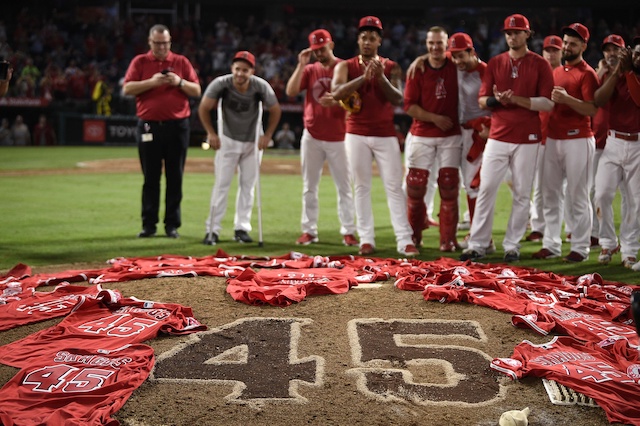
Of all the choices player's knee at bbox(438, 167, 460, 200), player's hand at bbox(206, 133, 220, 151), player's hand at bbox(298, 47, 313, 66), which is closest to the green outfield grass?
player's knee at bbox(438, 167, 460, 200)

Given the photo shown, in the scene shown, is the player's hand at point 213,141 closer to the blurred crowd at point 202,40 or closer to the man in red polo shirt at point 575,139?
the man in red polo shirt at point 575,139

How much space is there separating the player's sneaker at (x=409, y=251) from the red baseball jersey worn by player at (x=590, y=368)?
144 inches

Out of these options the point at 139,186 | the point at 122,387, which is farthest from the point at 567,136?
the point at 139,186

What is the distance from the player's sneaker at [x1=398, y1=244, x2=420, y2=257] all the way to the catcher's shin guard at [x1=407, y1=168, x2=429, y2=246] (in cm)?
56

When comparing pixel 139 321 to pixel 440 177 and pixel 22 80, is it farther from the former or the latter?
pixel 22 80

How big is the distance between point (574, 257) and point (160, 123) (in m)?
5.44

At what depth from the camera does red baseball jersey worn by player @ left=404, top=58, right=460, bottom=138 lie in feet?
29.8

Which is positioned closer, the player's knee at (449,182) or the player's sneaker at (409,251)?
the player's sneaker at (409,251)

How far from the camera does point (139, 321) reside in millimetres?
5641

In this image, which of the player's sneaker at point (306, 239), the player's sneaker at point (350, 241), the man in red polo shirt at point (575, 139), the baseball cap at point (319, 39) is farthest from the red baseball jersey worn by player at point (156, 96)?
the man in red polo shirt at point (575, 139)

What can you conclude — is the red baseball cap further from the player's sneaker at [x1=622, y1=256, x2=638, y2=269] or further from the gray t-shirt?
the player's sneaker at [x1=622, y1=256, x2=638, y2=269]

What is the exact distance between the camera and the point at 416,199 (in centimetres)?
933

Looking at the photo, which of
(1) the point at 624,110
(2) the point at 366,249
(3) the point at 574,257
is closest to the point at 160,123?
(2) the point at 366,249

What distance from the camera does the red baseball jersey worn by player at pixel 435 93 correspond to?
9094 millimetres
